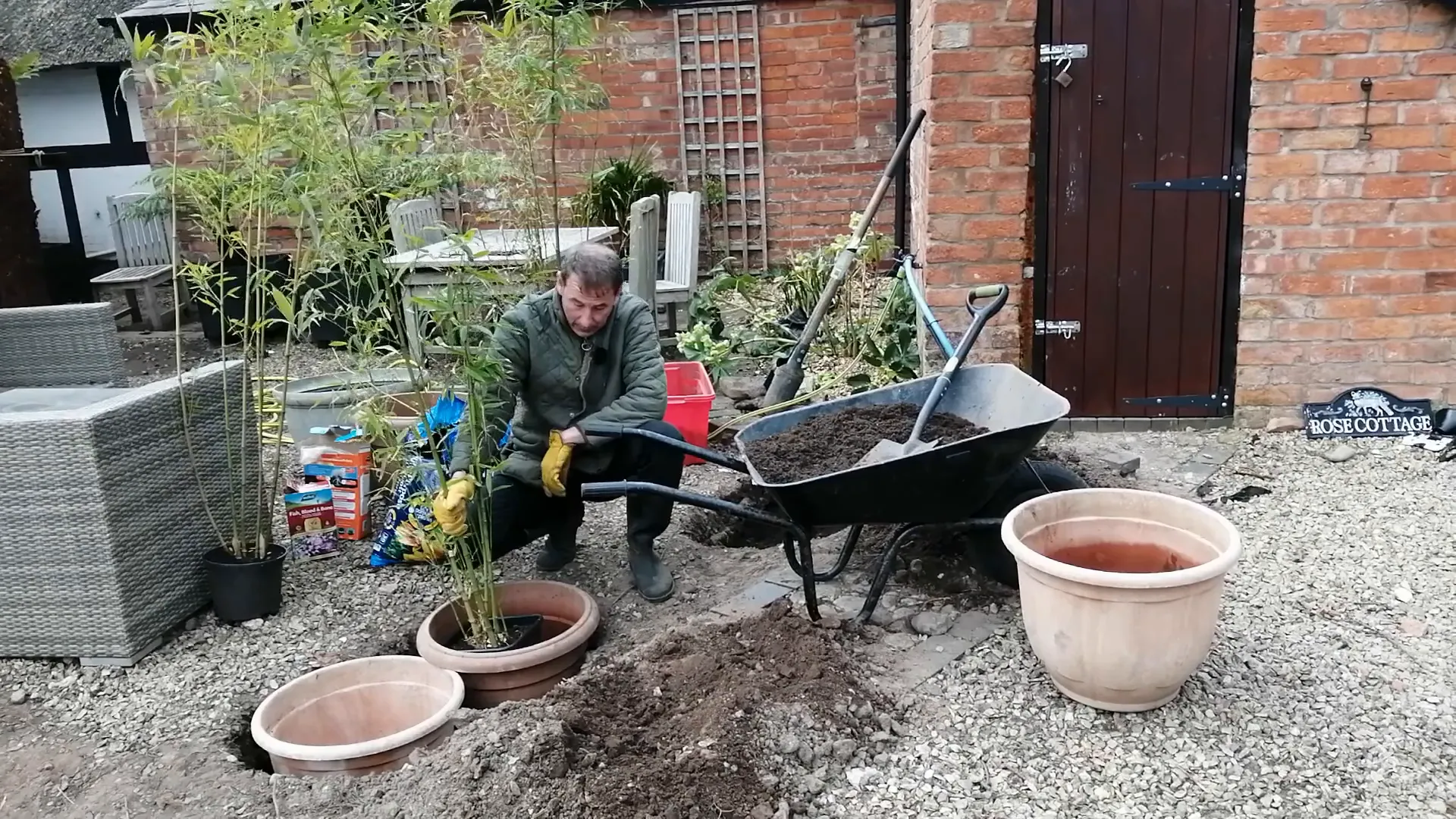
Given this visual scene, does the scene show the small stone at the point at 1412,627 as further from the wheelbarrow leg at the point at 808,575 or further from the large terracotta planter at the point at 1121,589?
the wheelbarrow leg at the point at 808,575

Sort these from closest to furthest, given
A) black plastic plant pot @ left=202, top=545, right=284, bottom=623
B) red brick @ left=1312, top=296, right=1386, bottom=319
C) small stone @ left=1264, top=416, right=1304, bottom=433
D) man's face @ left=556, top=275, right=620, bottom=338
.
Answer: man's face @ left=556, top=275, right=620, bottom=338 → black plastic plant pot @ left=202, top=545, right=284, bottom=623 → red brick @ left=1312, top=296, right=1386, bottom=319 → small stone @ left=1264, top=416, right=1304, bottom=433

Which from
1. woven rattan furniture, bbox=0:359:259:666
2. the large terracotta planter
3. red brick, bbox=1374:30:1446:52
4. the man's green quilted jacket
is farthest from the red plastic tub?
red brick, bbox=1374:30:1446:52

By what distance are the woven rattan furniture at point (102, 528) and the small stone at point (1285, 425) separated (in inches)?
159

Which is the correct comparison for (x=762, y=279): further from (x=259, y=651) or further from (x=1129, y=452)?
(x=259, y=651)

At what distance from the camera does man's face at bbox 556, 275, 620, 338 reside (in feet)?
10.0

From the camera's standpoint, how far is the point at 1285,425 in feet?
14.7

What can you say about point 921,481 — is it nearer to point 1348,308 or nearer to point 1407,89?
point 1348,308

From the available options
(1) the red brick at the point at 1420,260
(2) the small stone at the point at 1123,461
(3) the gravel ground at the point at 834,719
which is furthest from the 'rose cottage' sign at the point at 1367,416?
(3) the gravel ground at the point at 834,719

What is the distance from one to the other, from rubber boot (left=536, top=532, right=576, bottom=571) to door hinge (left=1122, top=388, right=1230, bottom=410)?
2437 millimetres

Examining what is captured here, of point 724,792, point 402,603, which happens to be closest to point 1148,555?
point 724,792

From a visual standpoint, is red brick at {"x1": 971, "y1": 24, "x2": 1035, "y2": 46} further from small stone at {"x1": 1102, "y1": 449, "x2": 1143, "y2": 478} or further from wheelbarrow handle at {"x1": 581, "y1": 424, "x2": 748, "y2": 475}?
wheelbarrow handle at {"x1": 581, "y1": 424, "x2": 748, "y2": 475}

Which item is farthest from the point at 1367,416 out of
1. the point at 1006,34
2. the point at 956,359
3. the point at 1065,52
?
the point at 956,359

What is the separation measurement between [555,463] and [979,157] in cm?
224

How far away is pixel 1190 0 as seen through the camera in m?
4.12
